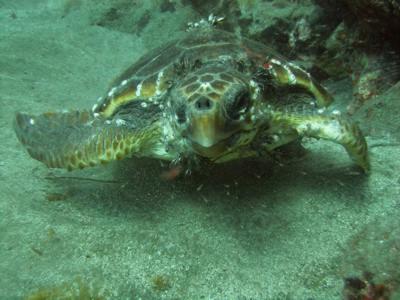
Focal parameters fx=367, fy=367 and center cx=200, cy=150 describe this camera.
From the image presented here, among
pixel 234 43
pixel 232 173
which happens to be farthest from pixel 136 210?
pixel 234 43

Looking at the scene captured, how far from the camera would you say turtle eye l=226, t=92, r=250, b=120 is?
2.09 meters

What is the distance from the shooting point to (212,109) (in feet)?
6.50

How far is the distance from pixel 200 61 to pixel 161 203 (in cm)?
110

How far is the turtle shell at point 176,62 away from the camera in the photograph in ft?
9.21

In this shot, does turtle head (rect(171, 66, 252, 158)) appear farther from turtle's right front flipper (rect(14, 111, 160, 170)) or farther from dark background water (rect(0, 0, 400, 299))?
dark background water (rect(0, 0, 400, 299))

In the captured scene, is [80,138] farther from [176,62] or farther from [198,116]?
[198,116]

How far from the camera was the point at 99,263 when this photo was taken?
6.71 ft

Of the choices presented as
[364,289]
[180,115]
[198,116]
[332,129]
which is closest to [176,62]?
[180,115]

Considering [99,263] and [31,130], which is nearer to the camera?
[99,263]

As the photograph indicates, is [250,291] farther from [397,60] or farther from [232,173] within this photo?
[397,60]

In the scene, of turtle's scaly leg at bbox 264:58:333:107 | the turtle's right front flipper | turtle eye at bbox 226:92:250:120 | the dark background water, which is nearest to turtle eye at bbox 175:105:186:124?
turtle eye at bbox 226:92:250:120

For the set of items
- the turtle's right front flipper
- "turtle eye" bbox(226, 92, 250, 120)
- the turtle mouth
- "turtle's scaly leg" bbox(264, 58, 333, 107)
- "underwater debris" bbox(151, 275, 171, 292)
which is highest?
"turtle's scaly leg" bbox(264, 58, 333, 107)

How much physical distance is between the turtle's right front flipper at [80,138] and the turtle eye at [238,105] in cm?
72

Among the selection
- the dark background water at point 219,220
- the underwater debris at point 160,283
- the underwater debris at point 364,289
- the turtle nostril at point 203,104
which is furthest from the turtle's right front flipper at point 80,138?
the underwater debris at point 364,289
